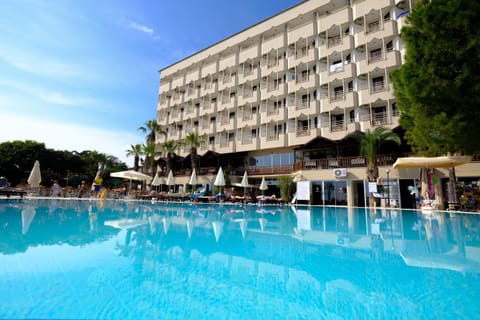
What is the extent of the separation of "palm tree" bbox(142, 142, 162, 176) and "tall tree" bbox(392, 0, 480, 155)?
104ft

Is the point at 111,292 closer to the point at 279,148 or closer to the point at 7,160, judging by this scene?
the point at 279,148

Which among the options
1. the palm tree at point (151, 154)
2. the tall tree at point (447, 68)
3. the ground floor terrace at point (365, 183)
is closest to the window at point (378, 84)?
the ground floor terrace at point (365, 183)

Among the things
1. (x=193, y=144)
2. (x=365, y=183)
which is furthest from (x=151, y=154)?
(x=365, y=183)

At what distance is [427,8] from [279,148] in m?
19.0

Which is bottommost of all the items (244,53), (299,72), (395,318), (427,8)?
(395,318)

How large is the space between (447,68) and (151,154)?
33.6m

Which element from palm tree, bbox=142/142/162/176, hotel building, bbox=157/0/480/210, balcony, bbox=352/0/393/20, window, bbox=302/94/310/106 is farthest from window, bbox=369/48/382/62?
palm tree, bbox=142/142/162/176

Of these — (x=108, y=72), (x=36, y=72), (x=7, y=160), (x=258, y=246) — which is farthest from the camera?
(x=7, y=160)

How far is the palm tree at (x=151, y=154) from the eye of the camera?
35969 millimetres

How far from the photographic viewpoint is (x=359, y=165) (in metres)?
→ 21.1

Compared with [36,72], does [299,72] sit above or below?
above

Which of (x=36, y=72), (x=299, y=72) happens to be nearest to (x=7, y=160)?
(x=36, y=72)

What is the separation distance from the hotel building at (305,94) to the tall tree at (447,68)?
8562 mm

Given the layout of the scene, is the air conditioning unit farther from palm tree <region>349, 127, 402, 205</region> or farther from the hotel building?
palm tree <region>349, 127, 402, 205</region>
